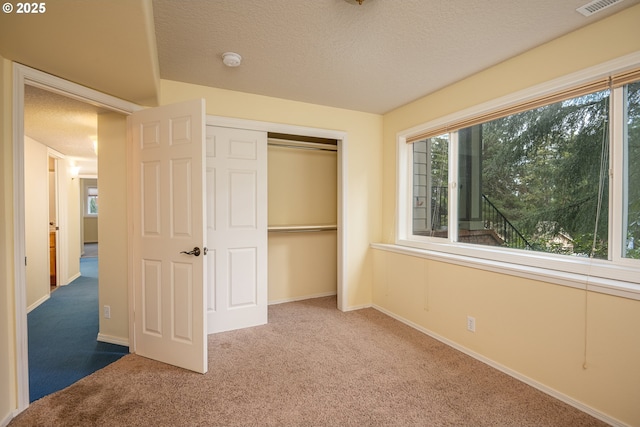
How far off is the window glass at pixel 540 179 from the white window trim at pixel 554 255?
61 millimetres

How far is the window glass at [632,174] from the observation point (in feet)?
5.98

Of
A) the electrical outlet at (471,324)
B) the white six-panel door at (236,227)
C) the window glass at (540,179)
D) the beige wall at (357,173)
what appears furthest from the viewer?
the beige wall at (357,173)

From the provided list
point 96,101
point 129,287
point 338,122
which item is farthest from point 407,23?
point 129,287

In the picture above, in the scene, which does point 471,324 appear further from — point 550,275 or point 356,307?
point 356,307

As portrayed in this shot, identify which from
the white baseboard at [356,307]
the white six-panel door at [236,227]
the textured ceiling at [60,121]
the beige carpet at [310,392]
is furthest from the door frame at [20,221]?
the white baseboard at [356,307]

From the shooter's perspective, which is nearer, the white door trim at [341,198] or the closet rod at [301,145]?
the white door trim at [341,198]

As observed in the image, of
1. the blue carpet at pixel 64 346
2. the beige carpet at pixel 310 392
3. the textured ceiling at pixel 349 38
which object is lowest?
the blue carpet at pixel 64 346

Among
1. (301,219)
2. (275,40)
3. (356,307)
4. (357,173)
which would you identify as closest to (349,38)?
(275,40)

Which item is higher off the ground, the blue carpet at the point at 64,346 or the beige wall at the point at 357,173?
the beige wall at the point at 357,173

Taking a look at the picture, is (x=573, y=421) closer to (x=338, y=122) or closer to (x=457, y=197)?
(x=457, y=197)

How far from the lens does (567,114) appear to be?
85.4 inches

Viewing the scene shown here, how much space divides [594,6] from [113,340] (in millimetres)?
4519

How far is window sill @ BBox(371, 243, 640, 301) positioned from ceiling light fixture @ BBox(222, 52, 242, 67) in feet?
8.16

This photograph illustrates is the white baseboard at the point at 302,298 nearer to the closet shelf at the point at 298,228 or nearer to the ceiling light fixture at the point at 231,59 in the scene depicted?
the closet shelf at the point at 298,228
